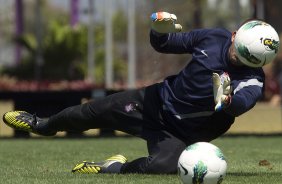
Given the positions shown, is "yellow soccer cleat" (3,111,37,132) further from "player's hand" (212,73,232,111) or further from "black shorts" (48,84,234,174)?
"player's hand" (212,73,232,111)

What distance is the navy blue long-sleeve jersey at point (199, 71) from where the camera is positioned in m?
9.50

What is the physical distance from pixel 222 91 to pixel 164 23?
4.50 ft

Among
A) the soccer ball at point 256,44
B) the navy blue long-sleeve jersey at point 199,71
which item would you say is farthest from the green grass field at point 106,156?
the soccer ball at point 256,44

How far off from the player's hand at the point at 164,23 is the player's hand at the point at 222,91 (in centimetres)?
124

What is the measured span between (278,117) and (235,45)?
2060 centimetres

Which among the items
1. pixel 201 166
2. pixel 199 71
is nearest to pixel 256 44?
pixel 199 71

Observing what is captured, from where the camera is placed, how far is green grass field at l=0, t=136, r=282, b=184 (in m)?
9.52

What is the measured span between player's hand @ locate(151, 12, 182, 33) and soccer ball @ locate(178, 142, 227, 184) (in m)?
1.46

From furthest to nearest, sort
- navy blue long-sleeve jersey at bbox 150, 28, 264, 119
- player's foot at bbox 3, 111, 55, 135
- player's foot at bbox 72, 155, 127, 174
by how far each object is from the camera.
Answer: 1. player's foot at bbox 3, 111, 55, 135
2. player's foot at bbox 72, 155, 127, 174
3. navy blue long-sleeve jersey at bbox 150, 28, 264, 119

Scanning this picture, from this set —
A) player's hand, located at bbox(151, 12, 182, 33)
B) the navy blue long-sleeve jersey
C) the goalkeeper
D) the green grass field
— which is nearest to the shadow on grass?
the green grass field

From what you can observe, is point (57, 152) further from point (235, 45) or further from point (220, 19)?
point (220, 19)

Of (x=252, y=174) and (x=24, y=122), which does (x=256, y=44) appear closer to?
(x=252, y=174)

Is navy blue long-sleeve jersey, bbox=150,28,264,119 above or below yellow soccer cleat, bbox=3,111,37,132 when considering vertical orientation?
above

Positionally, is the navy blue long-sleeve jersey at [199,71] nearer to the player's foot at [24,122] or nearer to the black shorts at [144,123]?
the black shorts at [144,123]
